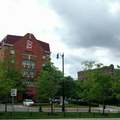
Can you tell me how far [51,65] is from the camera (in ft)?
210

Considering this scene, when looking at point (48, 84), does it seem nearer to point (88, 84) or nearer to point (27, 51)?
point (88, 84)

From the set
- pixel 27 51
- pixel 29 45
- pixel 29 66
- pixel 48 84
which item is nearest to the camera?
pixel 48 84

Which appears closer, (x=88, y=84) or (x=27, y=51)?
(x=88, y=84)

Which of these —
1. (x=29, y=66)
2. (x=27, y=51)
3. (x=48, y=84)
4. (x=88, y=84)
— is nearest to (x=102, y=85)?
(x=88, y=84)

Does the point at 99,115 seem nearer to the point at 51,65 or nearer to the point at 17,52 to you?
the point at 51,65

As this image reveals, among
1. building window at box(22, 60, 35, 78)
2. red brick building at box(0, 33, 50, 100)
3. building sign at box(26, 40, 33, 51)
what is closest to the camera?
building window at box(22, 60, 35, 78)

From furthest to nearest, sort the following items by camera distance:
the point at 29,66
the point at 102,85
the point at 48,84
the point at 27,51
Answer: the point at 27,51, the point at 29,66, the point at 102,85, the point at 48,84

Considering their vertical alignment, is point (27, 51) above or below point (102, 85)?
above

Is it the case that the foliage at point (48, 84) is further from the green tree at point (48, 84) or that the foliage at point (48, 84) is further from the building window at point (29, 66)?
the building window at point (29, 66)

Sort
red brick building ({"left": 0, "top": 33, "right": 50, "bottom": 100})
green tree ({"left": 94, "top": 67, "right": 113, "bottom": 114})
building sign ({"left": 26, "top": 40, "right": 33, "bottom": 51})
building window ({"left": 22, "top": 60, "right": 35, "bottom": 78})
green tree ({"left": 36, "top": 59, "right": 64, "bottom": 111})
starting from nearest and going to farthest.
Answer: green tree ({"left": 36, "top": 59, "right": 64, "bottom": 111}) → green tree ({"left": 94, "top": 67, "right": 113, "bottom": 114}) → building window ({"left": 22, "top": 60, "right": 35, "bottom": 78}) → red brick building ({"left": 0, "top": 33, "right": 50, "bottom": 100}) → building sign ({"left": 26, "top": 40, "right": 33, "bottom": 51})

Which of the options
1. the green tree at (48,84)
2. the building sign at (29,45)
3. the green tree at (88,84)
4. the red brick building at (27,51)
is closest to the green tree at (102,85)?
the green tree at (88,84)

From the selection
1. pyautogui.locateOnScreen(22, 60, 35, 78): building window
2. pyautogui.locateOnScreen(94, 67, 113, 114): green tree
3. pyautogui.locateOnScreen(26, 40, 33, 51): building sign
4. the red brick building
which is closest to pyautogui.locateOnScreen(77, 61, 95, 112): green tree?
pyautogui.locateOnScreen(94, 67, 113, 114): green tree

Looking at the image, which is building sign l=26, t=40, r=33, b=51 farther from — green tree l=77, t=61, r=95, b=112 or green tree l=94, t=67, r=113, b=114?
green tree l=94, t=67, r=113, b=114

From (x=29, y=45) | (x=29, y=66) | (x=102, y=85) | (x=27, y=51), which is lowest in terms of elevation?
(x=102, y=85)
